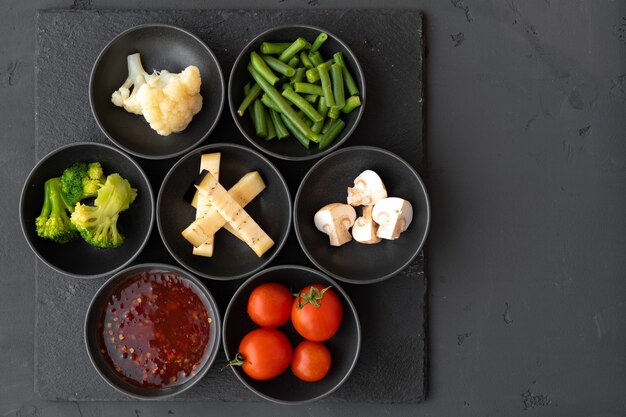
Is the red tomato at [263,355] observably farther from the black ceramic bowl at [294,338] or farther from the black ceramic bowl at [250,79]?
the black ceramic bowl at [250,79]

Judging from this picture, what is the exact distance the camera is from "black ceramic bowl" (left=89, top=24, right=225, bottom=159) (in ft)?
9.67

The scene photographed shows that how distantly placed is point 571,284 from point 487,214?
529 mm

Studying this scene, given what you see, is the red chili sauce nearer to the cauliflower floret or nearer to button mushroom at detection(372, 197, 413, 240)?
the cauliflower floret

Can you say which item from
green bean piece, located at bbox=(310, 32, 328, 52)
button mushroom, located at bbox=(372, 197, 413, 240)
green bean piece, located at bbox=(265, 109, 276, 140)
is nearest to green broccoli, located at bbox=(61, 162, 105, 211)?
green bean piece, located at bbox=(265, 109, 276, 140)

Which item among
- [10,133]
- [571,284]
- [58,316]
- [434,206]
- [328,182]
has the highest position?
[10,133]

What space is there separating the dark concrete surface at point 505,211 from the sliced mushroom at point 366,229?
0.35m

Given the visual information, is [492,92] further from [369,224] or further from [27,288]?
[27,288]

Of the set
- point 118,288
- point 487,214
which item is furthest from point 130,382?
point 487,214

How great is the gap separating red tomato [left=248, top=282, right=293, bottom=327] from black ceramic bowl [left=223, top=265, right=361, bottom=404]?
0.21ft

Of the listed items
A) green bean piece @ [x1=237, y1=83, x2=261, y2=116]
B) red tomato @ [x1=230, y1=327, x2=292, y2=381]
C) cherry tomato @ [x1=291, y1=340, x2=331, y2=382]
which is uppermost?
green bean piece @ [x1=237, y1=83, x2=261, y2=116]

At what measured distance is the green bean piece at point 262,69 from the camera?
288cm

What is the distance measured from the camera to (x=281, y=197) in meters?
3.00

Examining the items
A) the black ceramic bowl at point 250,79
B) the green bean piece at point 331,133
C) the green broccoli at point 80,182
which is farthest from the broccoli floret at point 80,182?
the green bean piece at point 331,133

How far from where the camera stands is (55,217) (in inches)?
113
